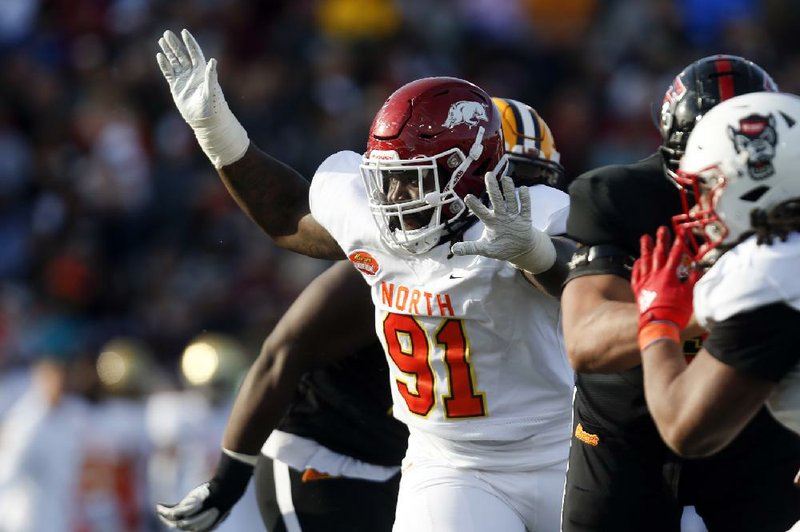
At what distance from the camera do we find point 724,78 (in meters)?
3.25

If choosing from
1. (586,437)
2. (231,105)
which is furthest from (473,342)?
(231,105)

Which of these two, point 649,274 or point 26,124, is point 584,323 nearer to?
point 649,274

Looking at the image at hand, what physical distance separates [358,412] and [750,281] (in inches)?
74.8

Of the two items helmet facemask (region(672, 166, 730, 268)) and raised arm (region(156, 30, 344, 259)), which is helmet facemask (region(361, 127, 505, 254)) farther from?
helmet facemask (region(672, 166, 730, 268))

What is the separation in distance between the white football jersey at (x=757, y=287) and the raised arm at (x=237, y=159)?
175cm

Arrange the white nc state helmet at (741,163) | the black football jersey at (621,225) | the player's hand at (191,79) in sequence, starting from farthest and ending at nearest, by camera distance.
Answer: the player's hand at (191,79) → the black football jersey at (621,225) → the white nc state helmet at (741,163)

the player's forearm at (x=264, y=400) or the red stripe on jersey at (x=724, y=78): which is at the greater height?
the red stripe on jersey at (x=724, y=78)

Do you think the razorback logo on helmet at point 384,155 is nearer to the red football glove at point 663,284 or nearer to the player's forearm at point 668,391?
the red football glove at point 663,284

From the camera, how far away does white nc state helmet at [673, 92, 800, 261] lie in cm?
268

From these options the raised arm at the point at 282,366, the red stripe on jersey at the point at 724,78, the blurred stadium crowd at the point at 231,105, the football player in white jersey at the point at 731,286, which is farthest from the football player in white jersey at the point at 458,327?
the blurred stadium crowd at the point at 231,105

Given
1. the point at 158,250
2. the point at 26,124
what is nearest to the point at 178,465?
the point at 158,250

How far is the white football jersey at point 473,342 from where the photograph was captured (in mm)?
3504

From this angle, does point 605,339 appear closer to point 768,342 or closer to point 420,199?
point 768,342

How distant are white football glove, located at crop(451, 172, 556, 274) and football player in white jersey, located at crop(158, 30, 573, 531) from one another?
0.48 ft
